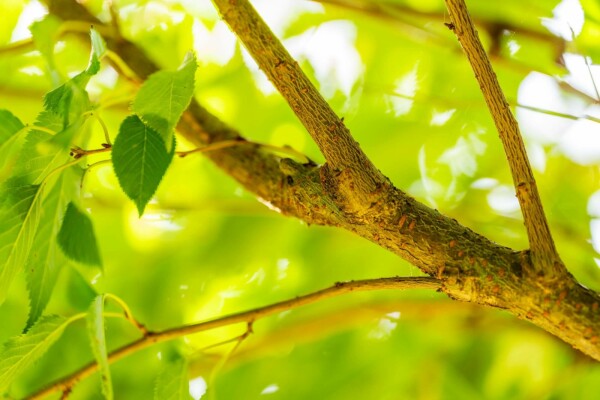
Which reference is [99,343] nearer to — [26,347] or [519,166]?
[26,347]

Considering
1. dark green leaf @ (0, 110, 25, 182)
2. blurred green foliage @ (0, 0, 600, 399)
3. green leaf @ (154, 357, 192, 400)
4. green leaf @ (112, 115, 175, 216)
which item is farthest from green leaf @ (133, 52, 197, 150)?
blurred green foliage @ (0, 0, 600, 399)

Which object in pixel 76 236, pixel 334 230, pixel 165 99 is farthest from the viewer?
pixel 334 230

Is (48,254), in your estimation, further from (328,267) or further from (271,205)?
(328,267)

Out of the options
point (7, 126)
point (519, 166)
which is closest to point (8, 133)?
point (7, 126)

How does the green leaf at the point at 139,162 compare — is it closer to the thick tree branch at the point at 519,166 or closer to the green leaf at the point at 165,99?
the green leaf at the point at 165,99

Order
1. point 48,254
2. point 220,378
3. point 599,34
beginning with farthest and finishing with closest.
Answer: point 220,378, point 599,34, point 48,254

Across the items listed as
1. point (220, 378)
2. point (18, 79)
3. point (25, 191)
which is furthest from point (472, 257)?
point (18, 79)

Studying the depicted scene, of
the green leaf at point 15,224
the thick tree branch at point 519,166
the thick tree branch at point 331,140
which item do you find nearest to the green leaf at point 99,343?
the green leaf at point 15,224
